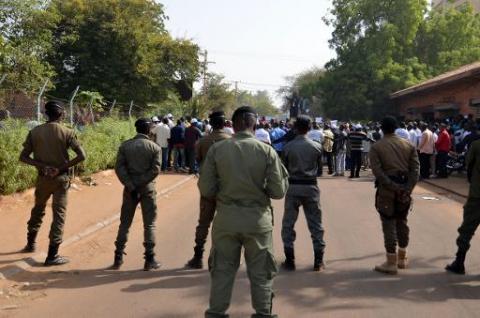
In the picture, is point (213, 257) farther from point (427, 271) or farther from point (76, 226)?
→ point (76, 226)

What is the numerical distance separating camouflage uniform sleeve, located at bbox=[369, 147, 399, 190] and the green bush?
6761mm

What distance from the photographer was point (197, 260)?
22.8ft

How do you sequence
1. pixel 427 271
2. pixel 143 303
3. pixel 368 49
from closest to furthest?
1. pixel 143 303
2. pixel 427 271
3. pixel 368 49

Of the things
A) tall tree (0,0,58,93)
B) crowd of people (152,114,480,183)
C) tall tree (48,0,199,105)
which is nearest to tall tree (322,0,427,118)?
tall tree (48,0,199,105)

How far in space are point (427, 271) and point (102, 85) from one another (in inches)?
840

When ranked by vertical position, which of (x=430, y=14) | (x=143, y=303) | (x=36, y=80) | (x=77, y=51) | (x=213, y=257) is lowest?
(x=143, y=303)

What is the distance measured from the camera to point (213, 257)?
4.38 m

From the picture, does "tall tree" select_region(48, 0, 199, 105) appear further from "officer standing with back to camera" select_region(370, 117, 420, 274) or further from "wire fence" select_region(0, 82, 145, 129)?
"officer standing with back to camera" select_region(370, 117, 420, 274)

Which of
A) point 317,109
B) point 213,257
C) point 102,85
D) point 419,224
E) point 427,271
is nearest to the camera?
point 213,257

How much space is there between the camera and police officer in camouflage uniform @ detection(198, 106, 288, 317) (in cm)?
427

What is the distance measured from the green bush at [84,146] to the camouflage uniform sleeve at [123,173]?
448cm

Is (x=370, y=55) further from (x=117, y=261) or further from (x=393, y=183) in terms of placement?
(x=117, y=261)

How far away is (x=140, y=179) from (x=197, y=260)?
119 centimetres

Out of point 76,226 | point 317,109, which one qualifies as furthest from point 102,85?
point 317,109
